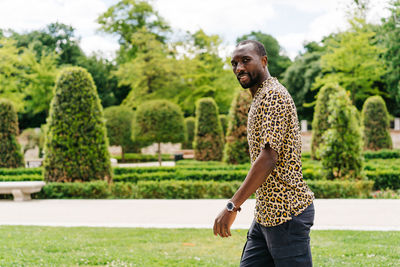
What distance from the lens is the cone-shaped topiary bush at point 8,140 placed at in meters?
16.3

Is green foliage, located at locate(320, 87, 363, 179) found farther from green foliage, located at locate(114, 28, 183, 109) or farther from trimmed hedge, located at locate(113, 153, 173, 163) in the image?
green foliage, located at locate(114, 28, 183, 109)

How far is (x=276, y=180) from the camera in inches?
89.6

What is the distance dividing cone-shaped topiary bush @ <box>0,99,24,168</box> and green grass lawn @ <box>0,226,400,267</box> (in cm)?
1093

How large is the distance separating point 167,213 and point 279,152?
5965 mm

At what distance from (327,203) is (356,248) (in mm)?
3589

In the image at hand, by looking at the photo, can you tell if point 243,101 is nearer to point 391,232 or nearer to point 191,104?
point 391,232

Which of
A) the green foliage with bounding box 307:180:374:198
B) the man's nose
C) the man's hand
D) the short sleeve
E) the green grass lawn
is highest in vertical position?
the man's nose

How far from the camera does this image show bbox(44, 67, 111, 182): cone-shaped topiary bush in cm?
1081

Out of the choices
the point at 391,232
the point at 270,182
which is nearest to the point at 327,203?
the point at 391,232

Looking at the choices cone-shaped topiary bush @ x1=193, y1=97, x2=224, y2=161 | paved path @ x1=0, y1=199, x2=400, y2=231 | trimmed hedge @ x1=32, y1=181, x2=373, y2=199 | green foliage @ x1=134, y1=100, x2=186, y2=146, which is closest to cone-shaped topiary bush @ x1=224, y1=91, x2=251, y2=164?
trimmed hedge @ x1=32, y1=181, x2=373, y2=199

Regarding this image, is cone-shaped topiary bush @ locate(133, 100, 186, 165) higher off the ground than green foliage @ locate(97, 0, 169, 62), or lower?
lower

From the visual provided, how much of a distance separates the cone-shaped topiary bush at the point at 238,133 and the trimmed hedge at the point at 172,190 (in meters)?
3.76

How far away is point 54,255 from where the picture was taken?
16.3 ft

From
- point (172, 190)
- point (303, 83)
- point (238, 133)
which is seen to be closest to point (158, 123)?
point (238, 133)
